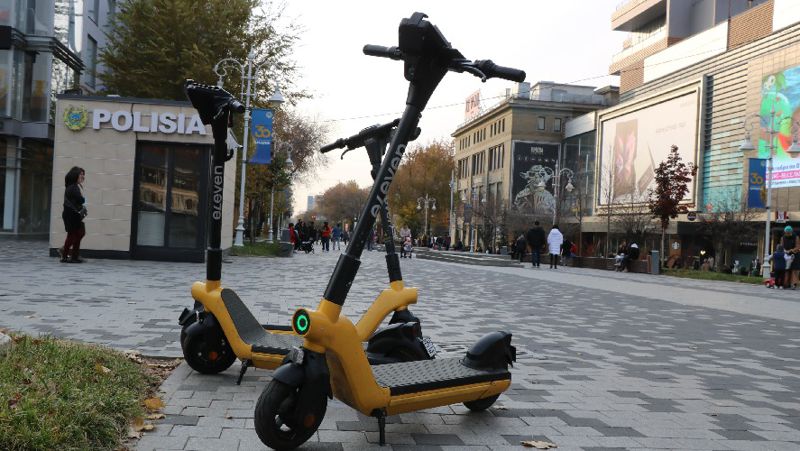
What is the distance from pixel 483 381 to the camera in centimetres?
399

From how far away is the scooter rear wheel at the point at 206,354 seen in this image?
4809 millimetres

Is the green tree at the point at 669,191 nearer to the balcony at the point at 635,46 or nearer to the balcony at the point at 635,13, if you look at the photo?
the balcony at the point at 635,46

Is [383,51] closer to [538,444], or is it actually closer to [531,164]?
[538,444]

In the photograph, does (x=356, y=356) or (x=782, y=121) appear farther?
(x=782, y=121)

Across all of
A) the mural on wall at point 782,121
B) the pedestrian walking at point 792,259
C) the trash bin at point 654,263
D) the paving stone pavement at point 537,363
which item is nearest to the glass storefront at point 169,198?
the paving stone pavement at point 537,363

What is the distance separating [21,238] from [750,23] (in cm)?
4289

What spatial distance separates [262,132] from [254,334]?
747 inches

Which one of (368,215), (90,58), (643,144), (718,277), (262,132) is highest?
(90,58)

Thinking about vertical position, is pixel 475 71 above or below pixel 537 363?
above

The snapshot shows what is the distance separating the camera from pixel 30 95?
29.5 meters

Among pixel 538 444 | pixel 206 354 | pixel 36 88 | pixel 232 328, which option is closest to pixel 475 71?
pixel 538 444

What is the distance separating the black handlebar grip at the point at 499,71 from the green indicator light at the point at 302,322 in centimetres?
144

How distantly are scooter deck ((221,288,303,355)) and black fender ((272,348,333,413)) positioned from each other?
134cm

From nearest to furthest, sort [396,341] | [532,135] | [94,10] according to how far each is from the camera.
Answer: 1. [396,341]
2. [94,10]
3. [532,135]
